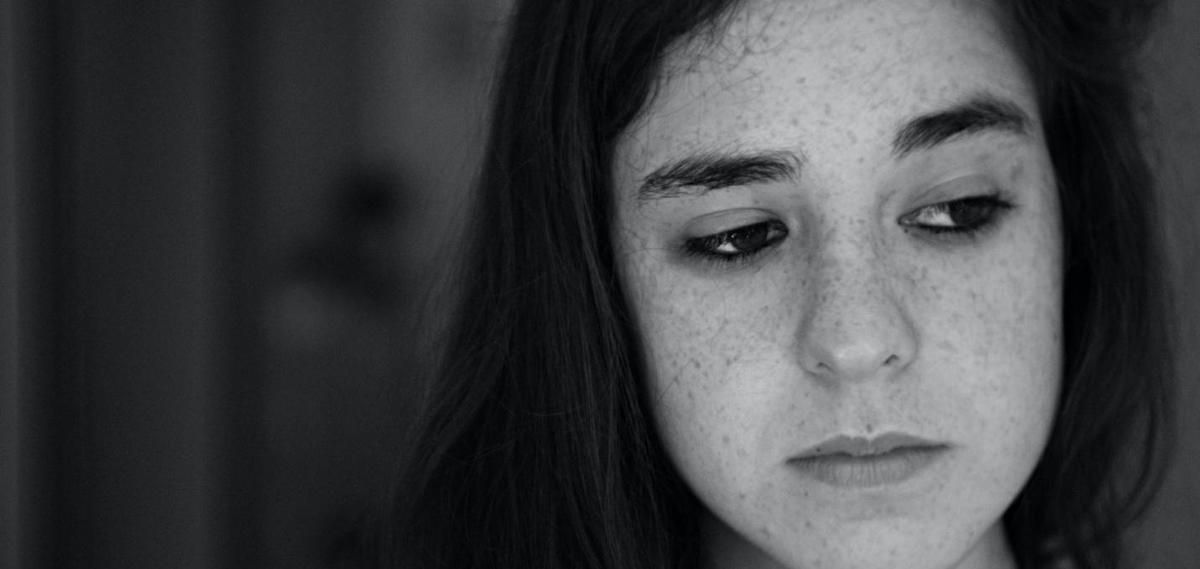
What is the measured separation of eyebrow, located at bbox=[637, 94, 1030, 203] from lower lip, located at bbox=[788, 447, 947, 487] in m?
0.25

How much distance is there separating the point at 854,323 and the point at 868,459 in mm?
125

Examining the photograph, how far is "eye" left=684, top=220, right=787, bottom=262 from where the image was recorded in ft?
3.81

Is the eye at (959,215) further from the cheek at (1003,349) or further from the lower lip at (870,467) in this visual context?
the lower lip at (870,467)

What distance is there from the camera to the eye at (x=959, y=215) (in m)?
1.16

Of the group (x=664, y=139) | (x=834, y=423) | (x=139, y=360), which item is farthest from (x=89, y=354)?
(x=834, y=423)

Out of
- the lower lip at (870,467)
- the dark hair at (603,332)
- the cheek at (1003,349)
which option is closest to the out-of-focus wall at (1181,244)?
the dark hair at (603,332)

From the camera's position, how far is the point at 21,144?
1.42m

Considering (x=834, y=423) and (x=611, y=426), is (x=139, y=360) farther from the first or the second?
(x=834, y=423)

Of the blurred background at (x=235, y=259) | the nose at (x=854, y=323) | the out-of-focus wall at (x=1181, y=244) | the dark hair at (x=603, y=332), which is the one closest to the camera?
the nose at (x=854, y=323)

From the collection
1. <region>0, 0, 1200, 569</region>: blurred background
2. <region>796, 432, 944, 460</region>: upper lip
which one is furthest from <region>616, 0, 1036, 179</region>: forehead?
<region>0, 0, 1200, 569</region>: blurred background

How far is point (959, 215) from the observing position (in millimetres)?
1181

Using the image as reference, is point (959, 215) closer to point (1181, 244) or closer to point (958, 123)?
point (958, 123)

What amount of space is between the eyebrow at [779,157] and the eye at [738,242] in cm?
5

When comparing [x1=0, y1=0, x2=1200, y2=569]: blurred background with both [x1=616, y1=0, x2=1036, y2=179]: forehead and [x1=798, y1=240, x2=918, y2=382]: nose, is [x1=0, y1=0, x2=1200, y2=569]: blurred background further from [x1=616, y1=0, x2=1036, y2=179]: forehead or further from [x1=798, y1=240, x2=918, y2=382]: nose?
[x1=798, y1=240, x2=918, y2=382]: nose
